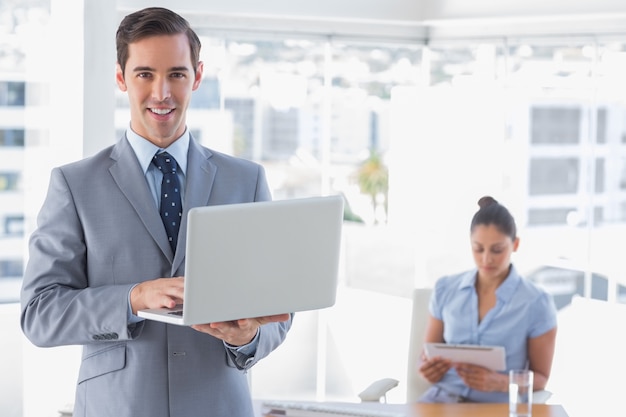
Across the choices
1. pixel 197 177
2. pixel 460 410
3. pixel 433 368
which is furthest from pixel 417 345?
pixel 197 177

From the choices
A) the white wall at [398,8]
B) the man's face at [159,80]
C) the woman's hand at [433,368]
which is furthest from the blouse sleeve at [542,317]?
the man's face at [159,80]

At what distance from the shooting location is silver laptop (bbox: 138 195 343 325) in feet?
5.53

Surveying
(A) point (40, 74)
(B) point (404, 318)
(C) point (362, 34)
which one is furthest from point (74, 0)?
(B) point (404, 318)

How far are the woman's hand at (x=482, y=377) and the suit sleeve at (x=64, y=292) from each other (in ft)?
6.53

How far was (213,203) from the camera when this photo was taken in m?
2.00

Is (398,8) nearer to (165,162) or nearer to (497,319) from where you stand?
(497,319)

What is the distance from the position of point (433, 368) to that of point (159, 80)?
6.94 ft

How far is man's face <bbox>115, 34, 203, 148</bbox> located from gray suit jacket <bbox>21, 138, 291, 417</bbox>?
0.35 ft

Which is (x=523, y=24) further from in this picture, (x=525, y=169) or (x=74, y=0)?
(x=74, y=0)

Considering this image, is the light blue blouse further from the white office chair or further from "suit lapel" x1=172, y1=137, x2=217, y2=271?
"suit lapel" x1=172, y1=137, x2=217, y2=271

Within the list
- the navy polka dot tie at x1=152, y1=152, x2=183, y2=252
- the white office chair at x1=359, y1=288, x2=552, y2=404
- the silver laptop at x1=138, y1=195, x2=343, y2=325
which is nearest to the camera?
the silver laptop at x1=138, y1=195, x2=343, y2=325

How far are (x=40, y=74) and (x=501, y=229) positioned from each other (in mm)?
2473

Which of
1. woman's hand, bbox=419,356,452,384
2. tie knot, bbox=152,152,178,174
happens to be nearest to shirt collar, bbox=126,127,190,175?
tie knot, bbox=152,152,178,174

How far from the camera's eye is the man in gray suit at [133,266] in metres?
1.87
